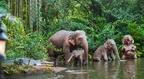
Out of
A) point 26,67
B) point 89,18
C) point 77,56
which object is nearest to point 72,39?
point 77,56

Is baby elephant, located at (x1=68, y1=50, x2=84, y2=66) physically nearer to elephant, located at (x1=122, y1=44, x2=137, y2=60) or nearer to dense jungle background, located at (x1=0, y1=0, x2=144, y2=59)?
dense jungle background, located at (x1=0, y1=0, x2=144, y2=59)

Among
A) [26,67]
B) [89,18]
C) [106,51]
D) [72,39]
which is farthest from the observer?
[89,18]

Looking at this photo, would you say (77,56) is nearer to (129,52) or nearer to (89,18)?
(129,52)

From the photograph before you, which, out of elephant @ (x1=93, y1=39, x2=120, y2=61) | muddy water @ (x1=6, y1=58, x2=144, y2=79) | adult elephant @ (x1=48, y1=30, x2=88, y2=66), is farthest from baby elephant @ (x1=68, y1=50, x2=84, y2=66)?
elephant @ (x1=93, y1=39, x2=120, y2=61)

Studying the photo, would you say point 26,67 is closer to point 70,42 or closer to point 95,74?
point 95,74

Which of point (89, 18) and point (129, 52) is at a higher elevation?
point (89, 18)

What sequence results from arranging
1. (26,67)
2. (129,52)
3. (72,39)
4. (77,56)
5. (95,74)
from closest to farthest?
(95,74) → (26,67) → (77,56) → (72,39) → (129,52)

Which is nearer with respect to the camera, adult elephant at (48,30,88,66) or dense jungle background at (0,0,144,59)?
adult elephant at (48,30,88,66)

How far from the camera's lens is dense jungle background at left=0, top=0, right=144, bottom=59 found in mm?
17031

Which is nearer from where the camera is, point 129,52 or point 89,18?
point 129,52

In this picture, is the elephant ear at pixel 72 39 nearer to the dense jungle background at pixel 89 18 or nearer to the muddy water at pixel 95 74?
the dense jungle background at pixel 89 18

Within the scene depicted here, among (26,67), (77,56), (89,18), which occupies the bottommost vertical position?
(26,67)

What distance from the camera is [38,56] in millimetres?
11094

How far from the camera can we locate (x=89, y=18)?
23422mm
